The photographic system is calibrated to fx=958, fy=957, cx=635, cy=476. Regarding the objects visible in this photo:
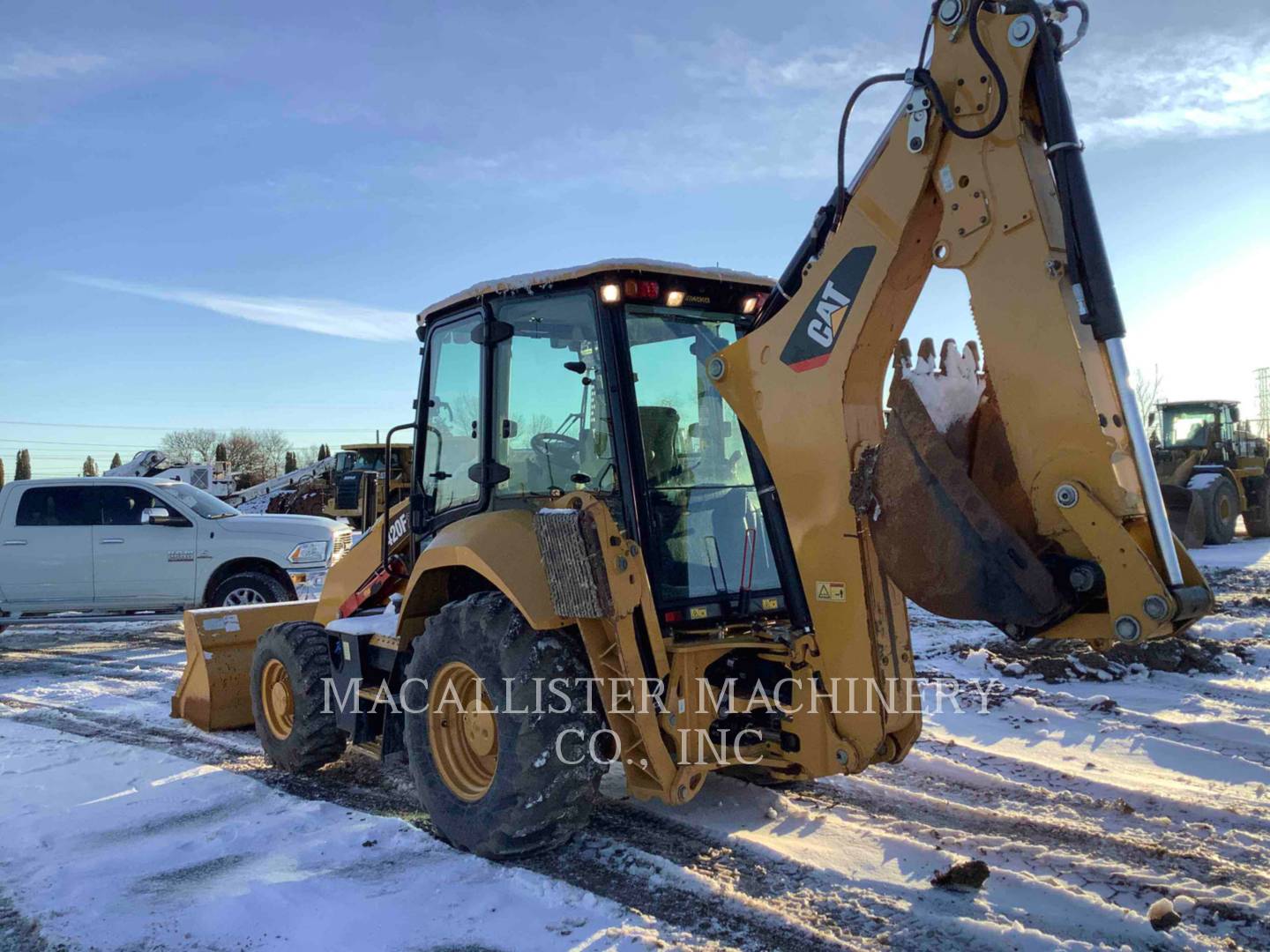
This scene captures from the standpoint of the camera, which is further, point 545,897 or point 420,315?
point 420,315

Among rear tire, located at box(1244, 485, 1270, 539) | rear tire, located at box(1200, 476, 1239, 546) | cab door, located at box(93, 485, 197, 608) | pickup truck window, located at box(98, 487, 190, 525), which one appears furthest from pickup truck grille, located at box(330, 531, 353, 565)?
rear tire, located at box(1244, 485, 1270, 539)

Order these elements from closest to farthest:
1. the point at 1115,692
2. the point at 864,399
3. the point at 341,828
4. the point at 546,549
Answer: the point at 864,399
the point at 546,549
the point at 341,828
the point at 1115,692

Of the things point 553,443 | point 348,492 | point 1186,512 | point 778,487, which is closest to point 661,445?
point 553,443

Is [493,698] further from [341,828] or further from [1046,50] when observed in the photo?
[1046,50]

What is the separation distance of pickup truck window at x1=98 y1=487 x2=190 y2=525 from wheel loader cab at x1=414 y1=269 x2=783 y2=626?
813 centimetres

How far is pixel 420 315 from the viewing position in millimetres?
5328

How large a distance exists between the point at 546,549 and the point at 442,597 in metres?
1.25

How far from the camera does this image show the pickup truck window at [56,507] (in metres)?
11.2

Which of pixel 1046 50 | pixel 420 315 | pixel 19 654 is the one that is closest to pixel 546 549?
pixel 420 315

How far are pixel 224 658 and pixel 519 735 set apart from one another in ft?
12.5

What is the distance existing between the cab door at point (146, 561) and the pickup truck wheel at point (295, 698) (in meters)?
5.75

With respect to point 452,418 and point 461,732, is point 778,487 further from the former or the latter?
point 452,418

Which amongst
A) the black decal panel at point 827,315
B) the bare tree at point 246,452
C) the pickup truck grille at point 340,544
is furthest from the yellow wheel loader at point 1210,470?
the bare tree at point 246,452

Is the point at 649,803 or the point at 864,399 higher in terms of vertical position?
the point at 864,399
